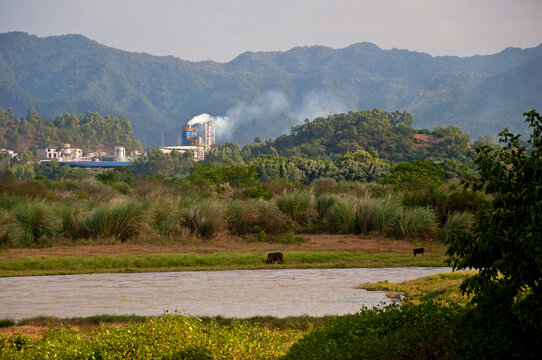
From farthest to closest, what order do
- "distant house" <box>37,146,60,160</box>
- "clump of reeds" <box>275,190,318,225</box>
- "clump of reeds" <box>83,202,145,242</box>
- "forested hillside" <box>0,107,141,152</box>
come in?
1. "forested hillside" <box>0,107,141,152</box>
2. "distant house" <box>37,146,60,160</box>
3. "clump of reeds" <box>275,190,318,225</box>
4. "clump of reeds" <box>83,202,145,242</box>

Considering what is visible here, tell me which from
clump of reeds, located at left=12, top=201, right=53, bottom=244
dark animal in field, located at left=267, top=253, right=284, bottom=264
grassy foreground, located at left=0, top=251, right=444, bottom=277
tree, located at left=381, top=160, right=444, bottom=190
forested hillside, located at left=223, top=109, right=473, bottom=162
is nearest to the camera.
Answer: grassy foreground, located at left=0, top=251, right=444, bottom=277

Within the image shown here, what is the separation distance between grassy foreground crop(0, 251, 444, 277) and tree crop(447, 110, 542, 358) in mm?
6696

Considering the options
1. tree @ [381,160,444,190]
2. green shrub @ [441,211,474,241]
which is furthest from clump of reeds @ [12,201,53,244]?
tree @ [381,160,444,190]

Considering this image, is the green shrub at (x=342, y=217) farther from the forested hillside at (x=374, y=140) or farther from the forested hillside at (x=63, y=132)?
the forested hillside at (x=63, y=132)

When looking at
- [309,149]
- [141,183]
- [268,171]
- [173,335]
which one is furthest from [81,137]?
[173,335]

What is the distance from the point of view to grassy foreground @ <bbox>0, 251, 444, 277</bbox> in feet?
33.4

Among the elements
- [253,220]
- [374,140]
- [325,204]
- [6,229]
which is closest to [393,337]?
[6,229]

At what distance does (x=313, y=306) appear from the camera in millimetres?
7250

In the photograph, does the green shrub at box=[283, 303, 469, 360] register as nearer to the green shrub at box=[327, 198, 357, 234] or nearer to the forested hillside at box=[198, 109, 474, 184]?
the green shrub at box=[327, 198, 357, 234]

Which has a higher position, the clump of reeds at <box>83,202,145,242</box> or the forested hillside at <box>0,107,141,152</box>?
the forested hillside at <box>0,107,141,152</box>

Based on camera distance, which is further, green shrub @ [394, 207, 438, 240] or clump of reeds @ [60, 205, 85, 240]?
green shrub @ [394, 207, 438, 240]

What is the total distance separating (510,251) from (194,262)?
7.82 meters

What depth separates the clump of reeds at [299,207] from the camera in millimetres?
15789

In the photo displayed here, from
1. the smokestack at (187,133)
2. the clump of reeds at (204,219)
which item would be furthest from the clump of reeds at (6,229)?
the smokestack at (187,133)
